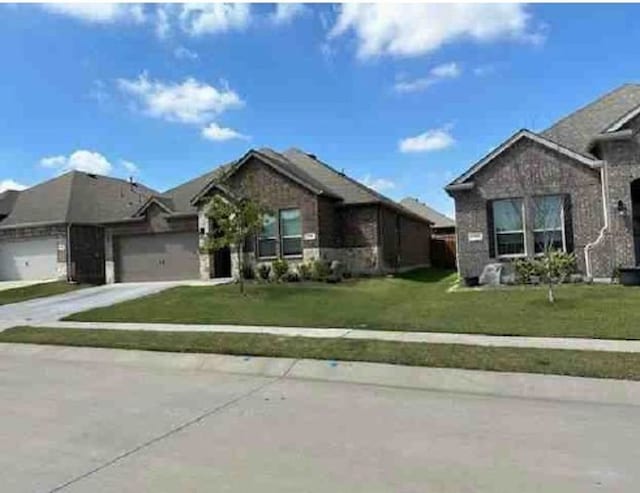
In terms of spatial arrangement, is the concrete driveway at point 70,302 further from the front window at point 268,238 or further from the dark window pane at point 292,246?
the dark window pane at point 292,246

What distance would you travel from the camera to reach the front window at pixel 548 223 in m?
20.4

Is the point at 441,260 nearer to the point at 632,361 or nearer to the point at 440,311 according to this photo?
the point at 440,311

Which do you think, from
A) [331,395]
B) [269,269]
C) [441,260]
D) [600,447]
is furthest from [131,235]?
[600,447]

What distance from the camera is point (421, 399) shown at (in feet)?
26.0

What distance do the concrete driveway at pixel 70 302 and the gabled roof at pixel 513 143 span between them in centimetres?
1047

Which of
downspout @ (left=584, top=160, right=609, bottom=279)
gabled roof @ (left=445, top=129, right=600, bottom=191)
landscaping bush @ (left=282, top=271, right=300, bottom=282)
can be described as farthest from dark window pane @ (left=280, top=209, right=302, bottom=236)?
downspout @ (left=584, top=160, right=609, bottom=279)

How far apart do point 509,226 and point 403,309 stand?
267 inches

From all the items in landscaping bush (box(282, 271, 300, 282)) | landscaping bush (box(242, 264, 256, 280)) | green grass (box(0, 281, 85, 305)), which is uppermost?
landscaping bush (box(242, 264, 256, 280))

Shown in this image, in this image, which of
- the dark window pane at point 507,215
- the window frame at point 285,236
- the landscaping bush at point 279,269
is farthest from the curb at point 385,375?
the window frame at point 285,236

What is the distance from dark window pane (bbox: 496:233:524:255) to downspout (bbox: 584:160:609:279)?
6.79ft

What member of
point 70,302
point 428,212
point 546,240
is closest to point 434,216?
point 428,212

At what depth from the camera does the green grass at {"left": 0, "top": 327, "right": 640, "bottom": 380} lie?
9086 millimetres

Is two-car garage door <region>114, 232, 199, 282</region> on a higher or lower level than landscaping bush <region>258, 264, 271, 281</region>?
higher

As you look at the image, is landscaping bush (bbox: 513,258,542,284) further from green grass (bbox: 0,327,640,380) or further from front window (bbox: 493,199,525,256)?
green grass (bbox: 0,327,640,380)
